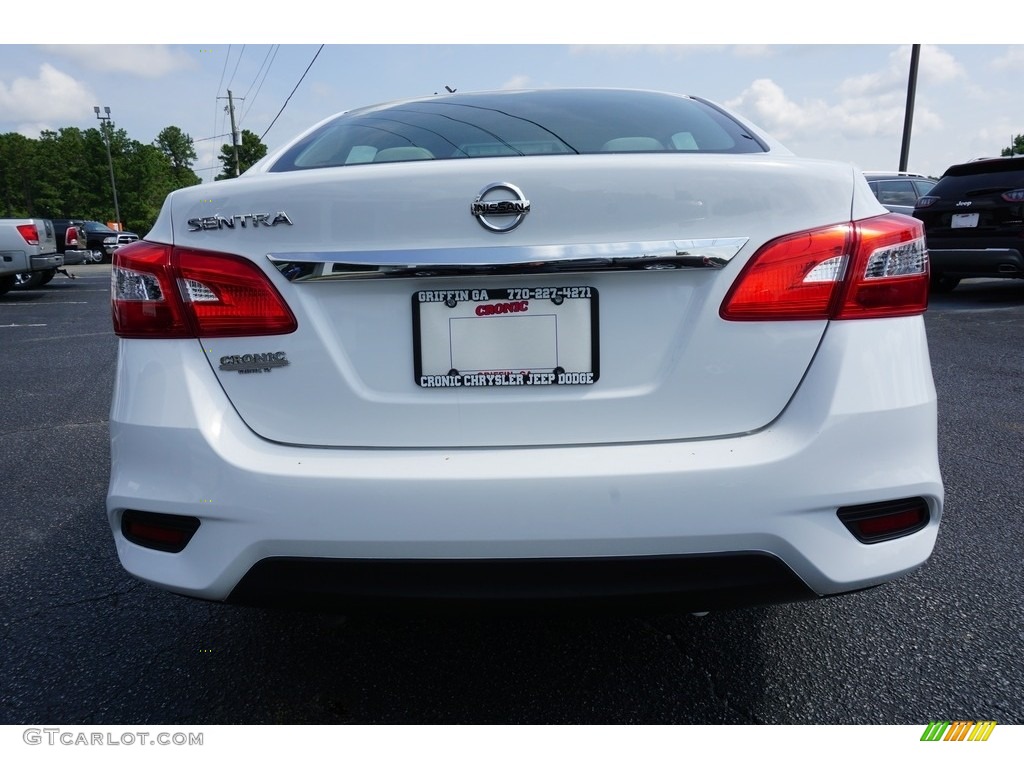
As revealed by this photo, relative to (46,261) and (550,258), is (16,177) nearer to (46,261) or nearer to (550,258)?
(46,261)

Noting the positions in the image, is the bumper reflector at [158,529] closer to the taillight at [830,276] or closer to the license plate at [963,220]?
the taillight at [830,276]

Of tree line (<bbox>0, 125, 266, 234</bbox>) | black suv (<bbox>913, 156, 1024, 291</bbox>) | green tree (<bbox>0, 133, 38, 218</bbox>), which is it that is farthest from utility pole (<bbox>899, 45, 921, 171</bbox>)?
green tree (<bbox>0, 133, 38, 218</bbox>)

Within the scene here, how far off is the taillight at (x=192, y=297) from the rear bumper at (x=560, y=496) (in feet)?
0.19

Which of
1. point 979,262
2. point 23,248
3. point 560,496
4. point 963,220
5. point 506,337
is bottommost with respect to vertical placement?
point 979,262

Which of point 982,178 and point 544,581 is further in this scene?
point 982,178

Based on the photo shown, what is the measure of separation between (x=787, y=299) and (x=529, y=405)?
21.0 inches

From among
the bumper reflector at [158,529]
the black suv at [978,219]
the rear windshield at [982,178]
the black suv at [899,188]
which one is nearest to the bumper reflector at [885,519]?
the bumper reflector at [158,529]

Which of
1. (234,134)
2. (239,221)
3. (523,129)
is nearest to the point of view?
(239,221)

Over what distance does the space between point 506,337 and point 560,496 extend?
0.32 metres

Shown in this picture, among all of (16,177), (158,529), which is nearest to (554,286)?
(158,529)

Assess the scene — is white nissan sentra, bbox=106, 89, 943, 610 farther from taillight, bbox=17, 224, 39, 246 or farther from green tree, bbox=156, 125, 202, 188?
green tree, bbox=156, 125, 202, 188

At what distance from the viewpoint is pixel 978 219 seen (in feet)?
27.2

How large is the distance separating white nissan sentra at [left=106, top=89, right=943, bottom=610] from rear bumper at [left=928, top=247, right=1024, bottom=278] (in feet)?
25.8

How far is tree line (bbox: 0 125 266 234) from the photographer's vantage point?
73.3 metres
